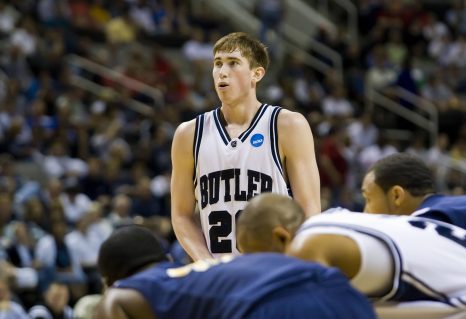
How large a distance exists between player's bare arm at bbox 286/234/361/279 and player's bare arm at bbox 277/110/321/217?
6.38ft

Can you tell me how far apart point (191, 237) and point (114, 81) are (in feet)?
45.7

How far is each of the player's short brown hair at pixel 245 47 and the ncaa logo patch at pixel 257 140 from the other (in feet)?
1.50

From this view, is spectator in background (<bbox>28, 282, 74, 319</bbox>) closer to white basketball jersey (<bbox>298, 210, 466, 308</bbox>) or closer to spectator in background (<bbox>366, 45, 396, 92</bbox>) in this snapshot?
white basketball jersey (<bbox>298, 210, 466, 308</bbox>)

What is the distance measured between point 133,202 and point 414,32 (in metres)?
10.8

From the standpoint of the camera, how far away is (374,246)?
14.8 feet

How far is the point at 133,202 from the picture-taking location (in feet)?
54.5

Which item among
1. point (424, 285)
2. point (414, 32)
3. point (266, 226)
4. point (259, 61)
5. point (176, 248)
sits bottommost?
point (176, 248)

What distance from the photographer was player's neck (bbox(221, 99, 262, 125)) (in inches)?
Answer: 264

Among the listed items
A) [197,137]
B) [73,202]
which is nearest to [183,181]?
[197,137]

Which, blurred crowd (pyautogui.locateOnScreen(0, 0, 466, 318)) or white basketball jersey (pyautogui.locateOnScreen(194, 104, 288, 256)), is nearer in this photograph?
white basketball jersey (pyautogui.locateOnScreen(194, 104, 288, 256))

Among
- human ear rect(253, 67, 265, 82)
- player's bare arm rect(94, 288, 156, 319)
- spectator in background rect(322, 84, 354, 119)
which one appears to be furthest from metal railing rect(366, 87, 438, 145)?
player's bare arm rect(94, 288, 156, 319)

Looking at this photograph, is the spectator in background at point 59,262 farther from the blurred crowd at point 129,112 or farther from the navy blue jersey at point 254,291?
the navy blue jersey at point 254,291

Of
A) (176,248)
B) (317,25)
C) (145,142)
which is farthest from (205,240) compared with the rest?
(317,25)

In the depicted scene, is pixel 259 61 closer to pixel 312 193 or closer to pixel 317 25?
pixel 312 193
